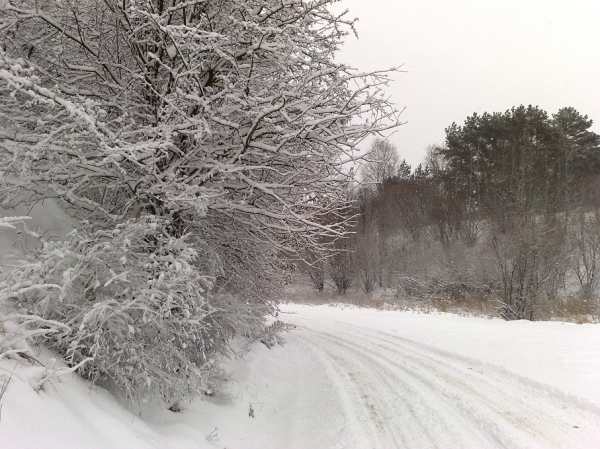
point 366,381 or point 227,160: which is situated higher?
point 227,160

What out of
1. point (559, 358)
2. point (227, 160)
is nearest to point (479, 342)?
point (559, 358)

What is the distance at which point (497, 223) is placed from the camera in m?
16.0

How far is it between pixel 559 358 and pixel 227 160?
669 cm

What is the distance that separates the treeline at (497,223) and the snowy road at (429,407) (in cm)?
790

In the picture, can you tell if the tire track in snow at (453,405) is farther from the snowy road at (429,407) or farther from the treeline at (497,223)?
the treeline at (497,223)

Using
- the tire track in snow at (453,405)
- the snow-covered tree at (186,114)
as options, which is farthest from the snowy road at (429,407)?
the snow-covered tree at (186,114)

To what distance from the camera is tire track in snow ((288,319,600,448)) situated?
13.8 feet

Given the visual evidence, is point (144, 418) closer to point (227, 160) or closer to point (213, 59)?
point (227, 160)

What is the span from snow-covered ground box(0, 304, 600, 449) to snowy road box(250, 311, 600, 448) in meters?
0.01

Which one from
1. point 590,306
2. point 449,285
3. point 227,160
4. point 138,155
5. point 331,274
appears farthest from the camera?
point 331,274

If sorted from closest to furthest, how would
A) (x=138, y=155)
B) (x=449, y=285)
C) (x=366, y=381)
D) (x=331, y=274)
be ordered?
(x=138, y=155), (x=366, y=381), (x=449, y=285), (x=331, y=274)

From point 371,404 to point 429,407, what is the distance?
2.59 feet

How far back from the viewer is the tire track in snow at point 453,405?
13.8 feet

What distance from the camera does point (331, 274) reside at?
106 ft
